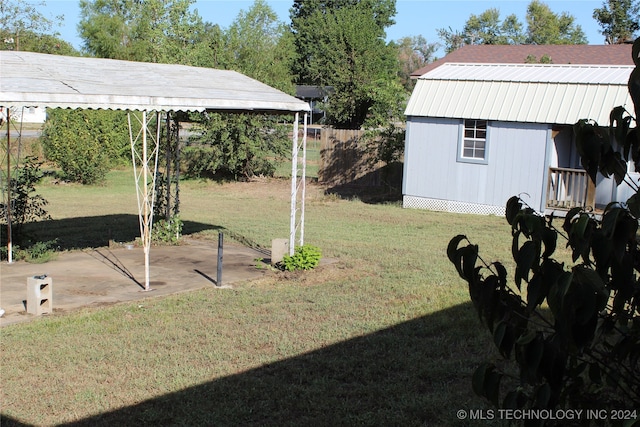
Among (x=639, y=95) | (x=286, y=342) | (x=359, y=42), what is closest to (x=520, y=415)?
(x=639, y=95)

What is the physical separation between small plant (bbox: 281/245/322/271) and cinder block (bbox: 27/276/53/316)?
376cm

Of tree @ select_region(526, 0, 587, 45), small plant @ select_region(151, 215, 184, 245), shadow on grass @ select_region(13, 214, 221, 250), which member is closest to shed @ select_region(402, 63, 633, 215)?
shadow on grass @ select_region(13, 214, 221, 250)

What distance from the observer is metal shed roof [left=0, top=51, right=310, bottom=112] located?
9164 millimetres

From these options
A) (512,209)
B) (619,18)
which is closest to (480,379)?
(512,209)

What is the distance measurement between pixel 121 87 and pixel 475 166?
36.2 ft

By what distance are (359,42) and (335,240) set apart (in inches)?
652

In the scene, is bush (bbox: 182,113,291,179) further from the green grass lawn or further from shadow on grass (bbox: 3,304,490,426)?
shadow on grass (bbox: 3,304,490,426)

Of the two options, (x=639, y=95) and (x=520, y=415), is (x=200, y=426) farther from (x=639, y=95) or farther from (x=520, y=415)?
(x=639, y=95)

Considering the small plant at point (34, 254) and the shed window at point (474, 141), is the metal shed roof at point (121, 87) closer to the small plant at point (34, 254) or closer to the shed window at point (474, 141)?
the small plant at point (34, 254)

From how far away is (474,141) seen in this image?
745 inches

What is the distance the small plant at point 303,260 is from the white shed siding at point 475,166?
7720mm

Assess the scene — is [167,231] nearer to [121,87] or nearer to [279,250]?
[279,250]

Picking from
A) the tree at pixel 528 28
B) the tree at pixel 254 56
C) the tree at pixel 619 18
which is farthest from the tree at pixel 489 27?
the tree at pixel 254 56

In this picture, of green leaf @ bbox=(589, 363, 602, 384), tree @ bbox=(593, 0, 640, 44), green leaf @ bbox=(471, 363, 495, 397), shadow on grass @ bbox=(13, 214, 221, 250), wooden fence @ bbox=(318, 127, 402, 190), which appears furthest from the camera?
tree @ bbox=(593, 0, 640, 44)
